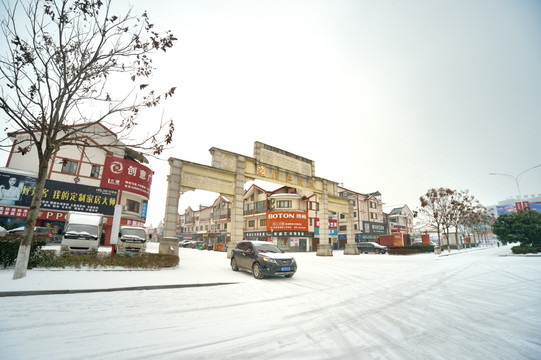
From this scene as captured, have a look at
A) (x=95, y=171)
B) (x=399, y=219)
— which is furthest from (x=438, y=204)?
(x=95, y=171)

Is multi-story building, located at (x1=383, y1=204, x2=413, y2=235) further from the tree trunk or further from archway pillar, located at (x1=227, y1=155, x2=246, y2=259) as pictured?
the tree trunk

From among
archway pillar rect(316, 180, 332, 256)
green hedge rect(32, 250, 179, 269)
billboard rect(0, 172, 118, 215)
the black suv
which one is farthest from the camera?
archway pillar rect(316, 180, 332, 256)

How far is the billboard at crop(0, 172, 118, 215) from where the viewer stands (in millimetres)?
23606

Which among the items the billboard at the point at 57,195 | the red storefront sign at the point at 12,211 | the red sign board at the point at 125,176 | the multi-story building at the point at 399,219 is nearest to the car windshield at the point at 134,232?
the billboard at the point at 57,195

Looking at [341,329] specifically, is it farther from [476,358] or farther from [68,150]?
[68,150]

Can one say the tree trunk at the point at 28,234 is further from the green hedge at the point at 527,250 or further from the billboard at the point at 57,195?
the green hedge at the point at 527,250

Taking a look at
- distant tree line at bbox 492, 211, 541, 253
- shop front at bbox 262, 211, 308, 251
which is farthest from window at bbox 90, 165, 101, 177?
distant tree line at bbox 492, 211, 541, 253

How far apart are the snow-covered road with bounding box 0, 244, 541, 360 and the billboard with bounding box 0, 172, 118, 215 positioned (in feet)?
71.4

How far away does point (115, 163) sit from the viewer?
28.2 m

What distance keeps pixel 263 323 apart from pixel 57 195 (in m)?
29.7

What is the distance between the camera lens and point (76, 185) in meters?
25.6

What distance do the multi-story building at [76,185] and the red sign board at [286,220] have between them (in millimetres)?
19261

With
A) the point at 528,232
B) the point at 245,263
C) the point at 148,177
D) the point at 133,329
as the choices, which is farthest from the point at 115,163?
the point at 528,232

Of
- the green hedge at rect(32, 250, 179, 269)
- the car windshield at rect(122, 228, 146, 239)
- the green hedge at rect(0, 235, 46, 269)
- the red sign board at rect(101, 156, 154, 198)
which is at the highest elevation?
the red sign board at rect(101, 156, 154, 198)
